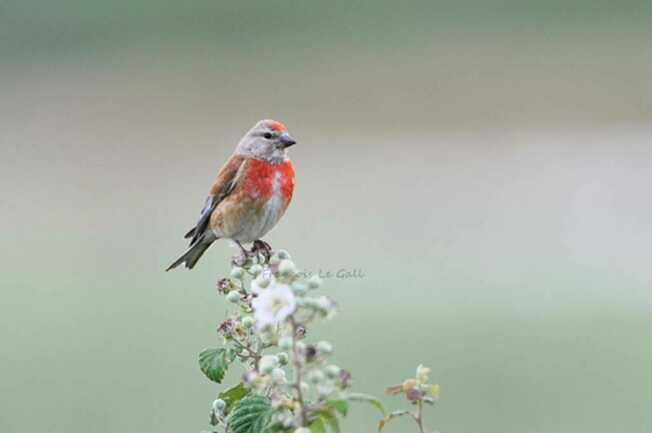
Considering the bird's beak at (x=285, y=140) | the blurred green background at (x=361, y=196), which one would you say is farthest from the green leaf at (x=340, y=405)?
the blurred green background at (x=361, y=196)

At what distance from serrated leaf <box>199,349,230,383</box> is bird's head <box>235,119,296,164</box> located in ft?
3.75

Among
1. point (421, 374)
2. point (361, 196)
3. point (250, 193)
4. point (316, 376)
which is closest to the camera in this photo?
point (316, 376)

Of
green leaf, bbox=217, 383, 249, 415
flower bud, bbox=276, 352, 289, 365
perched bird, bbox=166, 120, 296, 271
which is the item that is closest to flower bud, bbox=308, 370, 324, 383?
flower bud, bbox=276, 352, 289, 365

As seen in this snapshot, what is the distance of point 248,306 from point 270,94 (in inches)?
269

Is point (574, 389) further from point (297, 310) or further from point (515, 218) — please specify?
point (297, 310)

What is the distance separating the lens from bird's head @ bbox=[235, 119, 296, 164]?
217 cm

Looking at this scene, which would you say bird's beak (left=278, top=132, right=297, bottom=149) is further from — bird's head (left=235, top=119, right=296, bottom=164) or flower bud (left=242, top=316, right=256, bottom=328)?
flower bud (left=242, top=316, right=256, bottom=328)

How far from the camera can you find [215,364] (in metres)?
1.04

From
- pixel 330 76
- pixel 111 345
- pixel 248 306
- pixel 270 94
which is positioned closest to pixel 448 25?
pixel 330 76

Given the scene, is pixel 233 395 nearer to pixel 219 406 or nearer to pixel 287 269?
pixel 219 406

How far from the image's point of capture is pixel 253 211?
82.6 inches

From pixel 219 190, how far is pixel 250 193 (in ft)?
0.23

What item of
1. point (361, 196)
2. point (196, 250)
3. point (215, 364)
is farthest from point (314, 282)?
point (361, 196)

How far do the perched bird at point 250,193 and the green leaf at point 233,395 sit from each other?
3.37 ft
